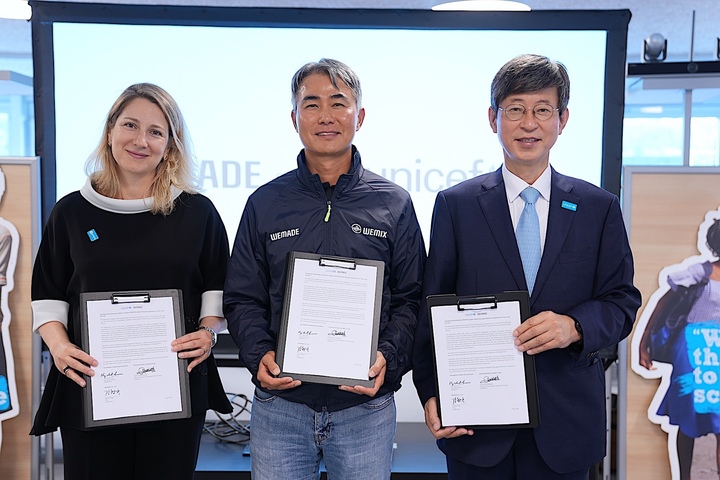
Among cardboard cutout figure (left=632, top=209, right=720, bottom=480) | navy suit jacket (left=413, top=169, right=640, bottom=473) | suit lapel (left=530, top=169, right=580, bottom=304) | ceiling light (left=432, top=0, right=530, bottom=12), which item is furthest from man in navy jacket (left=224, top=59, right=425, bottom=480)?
ceiling light (left=432, top=0, right=530, bottom=12)

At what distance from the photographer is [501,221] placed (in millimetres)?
1825

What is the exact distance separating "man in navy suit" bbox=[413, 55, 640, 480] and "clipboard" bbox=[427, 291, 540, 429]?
0.14 feet

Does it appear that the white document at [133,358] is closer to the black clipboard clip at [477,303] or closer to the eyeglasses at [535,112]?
the black clipboard clip at [477,303]

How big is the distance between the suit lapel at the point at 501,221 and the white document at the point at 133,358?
974mm

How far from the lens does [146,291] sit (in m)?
1.97

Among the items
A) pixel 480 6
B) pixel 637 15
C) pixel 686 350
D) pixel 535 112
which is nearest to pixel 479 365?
pixel 535 112

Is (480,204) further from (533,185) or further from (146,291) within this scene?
(146,291)

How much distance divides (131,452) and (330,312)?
2.54ft

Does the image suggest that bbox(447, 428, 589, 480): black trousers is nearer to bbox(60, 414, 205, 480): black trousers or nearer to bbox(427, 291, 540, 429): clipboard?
bbox(427, 291, 540, 429): clipboard

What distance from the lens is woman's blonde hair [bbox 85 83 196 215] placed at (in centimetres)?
210

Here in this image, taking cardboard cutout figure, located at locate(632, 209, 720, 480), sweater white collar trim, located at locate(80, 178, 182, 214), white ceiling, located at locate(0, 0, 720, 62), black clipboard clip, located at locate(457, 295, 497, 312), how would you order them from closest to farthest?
black clipboard clip, located at locate(457, 295, 497, 312)
sweater white collar trim, located at locate(80, 178, 182, 214)
cardboard cutout figure, located at locate(632, 209, 720, 480)
white ceiling, located at locate(0, 0, 720, 62)

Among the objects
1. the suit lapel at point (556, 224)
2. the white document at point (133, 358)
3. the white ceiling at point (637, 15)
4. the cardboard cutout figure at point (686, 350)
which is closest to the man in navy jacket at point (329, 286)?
the white document at point (133, 358)

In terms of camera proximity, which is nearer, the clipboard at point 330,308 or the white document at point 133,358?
the clipboard at point 330,308

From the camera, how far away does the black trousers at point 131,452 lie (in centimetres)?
195
